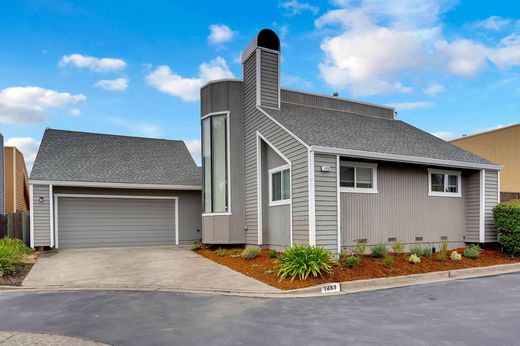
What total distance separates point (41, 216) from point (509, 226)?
15780 mm

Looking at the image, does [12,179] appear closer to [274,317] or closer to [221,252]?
[221,252]

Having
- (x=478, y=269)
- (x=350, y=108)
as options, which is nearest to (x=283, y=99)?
(x=350, y=108)

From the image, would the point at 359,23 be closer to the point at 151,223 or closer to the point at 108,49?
the point at 108,49

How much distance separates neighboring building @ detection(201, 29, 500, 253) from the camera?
10.7 metres

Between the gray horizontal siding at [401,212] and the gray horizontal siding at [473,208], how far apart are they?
0.15 meters

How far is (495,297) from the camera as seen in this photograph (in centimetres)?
776

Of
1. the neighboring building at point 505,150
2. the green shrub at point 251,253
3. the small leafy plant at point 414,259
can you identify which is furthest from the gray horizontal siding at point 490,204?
the neighboring building at point 505,150

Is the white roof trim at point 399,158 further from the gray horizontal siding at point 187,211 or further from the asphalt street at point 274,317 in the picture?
the gray horizontal siding at point 187,211

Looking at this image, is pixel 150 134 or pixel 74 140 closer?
pixel 74 140

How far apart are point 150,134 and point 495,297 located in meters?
16.4

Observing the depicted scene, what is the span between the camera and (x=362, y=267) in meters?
9.80

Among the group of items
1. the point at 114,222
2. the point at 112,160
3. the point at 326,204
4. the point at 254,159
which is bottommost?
the point at 114,222

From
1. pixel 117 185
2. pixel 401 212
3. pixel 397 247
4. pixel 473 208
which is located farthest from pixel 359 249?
pixel 117 185

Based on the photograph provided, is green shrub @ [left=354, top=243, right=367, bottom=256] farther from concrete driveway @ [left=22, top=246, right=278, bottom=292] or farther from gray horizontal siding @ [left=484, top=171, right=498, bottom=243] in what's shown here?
gray horizontal siding @ [left=484, top=171, right=498, bottom=243]
